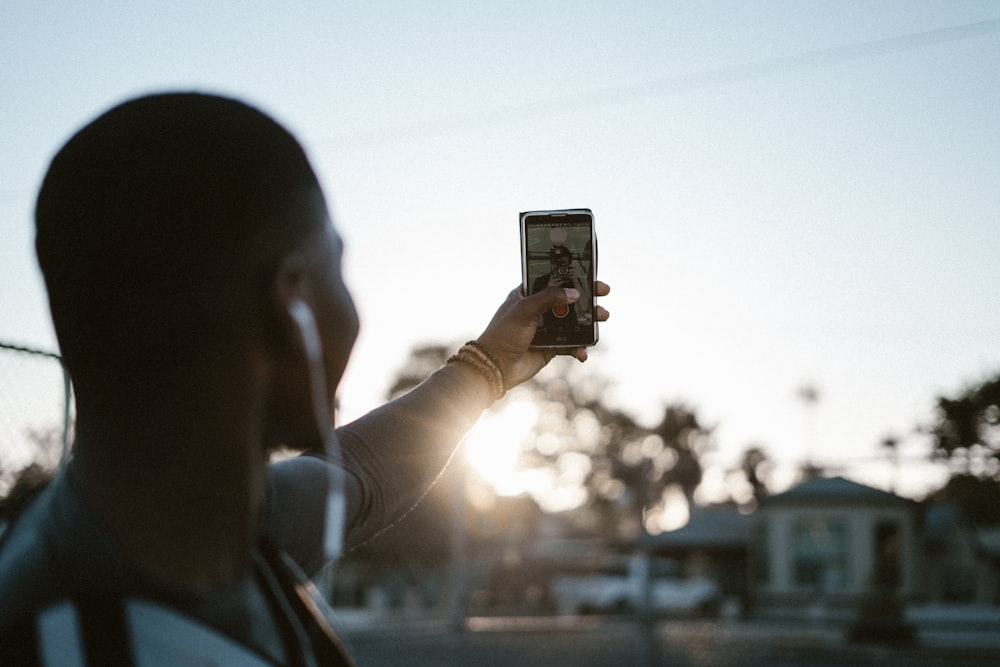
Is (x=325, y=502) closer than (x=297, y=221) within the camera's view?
No

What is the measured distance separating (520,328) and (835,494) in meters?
25.8

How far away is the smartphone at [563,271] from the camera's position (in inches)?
65.7

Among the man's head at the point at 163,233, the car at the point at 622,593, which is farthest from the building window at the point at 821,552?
the man's head at the point at 163,233

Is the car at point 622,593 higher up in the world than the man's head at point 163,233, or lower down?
lower down

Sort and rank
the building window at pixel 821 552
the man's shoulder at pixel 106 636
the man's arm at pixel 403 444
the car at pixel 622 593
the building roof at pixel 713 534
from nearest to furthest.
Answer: the man's shoulder at pixel 106 636 → the man's arm at pixel 403 444 → the building window at pixel 821 552 → the car at pixel 622 593 → the building roof at pixel 713 534

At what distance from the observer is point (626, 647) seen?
1103cm

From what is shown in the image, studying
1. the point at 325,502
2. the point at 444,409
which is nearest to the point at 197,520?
the point at 325,502

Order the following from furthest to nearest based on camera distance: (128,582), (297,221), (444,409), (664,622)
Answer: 1. (664,622)
2. (444,409)
3. (297,221)
4. (128,582)

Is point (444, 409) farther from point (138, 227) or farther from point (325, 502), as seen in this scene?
point (138, 227)

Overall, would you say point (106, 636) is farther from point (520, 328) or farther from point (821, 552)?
point (821, 552)

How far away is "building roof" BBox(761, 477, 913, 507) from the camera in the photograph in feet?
80.7

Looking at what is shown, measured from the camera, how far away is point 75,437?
0.90 meters

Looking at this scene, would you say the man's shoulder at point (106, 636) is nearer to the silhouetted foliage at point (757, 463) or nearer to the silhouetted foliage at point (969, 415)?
the silhouetted foliage at point (757, 463)

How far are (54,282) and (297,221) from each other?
0.22 meters
